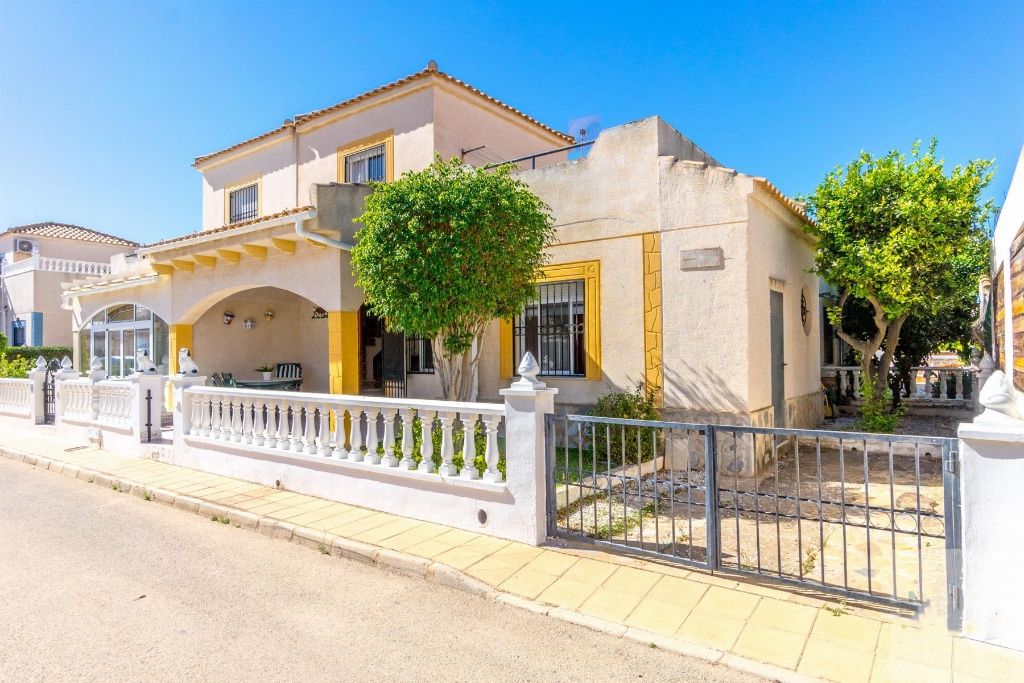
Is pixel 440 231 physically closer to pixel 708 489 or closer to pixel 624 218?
pixel 624 218

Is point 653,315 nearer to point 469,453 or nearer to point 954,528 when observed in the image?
point 469,453

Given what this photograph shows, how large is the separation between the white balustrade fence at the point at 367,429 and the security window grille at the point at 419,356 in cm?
233

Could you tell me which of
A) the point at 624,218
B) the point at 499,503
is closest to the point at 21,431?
the point at 499,503

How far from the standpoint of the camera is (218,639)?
3.48 m

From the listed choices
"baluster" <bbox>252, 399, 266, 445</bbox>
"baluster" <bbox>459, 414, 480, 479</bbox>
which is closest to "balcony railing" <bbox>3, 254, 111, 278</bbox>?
"baluster" <bbox>252, 399, 266, 445</bbox>

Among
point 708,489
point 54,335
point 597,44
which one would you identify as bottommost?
point 708,489

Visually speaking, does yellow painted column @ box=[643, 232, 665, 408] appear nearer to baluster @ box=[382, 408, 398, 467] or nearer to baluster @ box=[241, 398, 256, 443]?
baluster @ box=[382, 408, 398, 467]

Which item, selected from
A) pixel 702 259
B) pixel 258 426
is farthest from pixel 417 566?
pixel 702 259

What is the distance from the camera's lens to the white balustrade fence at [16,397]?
11.8 meters

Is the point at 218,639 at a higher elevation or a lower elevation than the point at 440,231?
lower

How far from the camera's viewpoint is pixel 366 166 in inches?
482

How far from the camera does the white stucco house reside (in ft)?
25.2

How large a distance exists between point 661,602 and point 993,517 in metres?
1.96

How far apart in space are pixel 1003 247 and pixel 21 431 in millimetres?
17760
